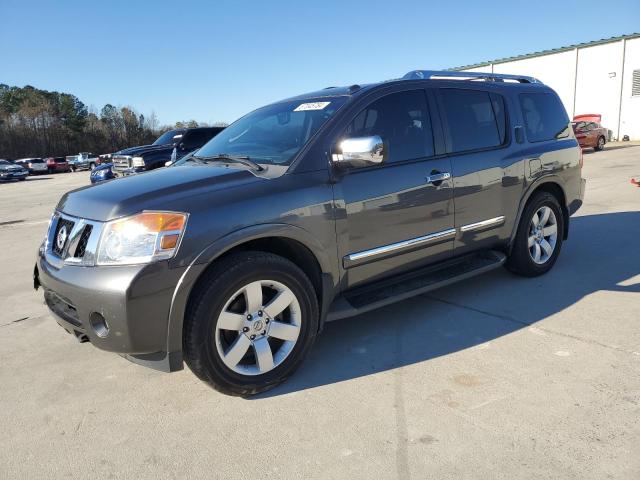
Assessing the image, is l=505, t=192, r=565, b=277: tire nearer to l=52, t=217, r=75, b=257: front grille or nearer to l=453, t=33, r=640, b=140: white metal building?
l=52, t=217, r=75, b=257: front grille

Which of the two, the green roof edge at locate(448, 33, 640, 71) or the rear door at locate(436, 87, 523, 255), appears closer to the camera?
the rear door at locate(436, 87, 523, 255)

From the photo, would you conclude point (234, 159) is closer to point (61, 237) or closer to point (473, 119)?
point (61, 237)

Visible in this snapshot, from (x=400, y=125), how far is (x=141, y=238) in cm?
206

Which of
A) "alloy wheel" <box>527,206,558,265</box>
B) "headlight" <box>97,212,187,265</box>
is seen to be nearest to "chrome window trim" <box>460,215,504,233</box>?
"alloy wheel" <box>527,206,558,265</box>

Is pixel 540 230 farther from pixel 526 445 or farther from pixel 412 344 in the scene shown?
pixel 526 445

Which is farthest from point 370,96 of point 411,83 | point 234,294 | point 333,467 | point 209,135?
point 209,135

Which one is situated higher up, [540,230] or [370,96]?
[370,96]

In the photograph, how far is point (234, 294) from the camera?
2.78 meters

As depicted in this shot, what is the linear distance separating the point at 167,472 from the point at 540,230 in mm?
3932

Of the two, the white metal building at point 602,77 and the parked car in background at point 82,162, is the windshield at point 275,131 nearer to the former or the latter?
the white metal building at point 602,77

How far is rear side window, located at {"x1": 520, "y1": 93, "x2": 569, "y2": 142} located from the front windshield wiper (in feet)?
9.04

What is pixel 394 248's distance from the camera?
3.50 metres

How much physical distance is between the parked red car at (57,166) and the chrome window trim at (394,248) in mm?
45713

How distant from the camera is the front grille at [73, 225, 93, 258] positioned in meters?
2.76
